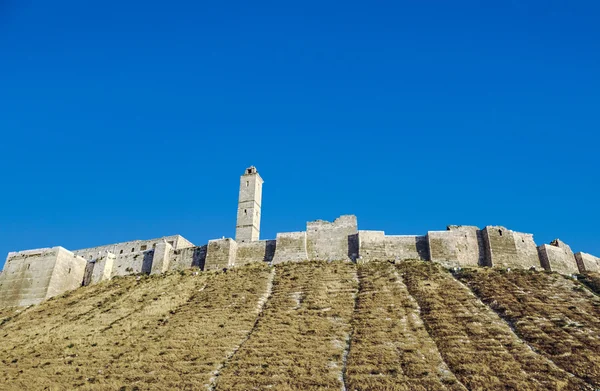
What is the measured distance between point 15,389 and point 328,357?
573 inches

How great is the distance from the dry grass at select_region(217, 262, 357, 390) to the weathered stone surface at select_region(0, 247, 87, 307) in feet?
71.4

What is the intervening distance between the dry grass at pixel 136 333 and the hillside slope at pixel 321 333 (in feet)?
0.36

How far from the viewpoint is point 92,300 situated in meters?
41.1

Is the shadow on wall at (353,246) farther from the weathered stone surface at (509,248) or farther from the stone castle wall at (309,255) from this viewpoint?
the weathered stone surface at (509,248)

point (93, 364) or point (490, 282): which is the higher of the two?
point (490, 282)

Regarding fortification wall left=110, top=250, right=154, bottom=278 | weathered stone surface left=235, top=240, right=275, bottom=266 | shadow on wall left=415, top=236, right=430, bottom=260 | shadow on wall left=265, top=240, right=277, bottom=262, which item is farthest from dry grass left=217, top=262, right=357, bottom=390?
fortification wall left=110, top=250, right=154, bottom=278

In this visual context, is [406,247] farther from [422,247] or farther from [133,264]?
[133,264]

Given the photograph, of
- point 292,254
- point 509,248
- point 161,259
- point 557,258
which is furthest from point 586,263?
point 161,259

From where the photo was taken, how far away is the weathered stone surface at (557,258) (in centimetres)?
4116

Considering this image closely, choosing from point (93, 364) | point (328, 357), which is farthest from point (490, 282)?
point (93, 364)

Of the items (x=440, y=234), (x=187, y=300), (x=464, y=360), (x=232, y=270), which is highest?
(x=440, y=234)

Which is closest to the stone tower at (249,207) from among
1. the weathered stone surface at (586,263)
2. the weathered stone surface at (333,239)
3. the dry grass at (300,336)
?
the weathered stone surface at (333,239)

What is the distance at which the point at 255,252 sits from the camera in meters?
46.1

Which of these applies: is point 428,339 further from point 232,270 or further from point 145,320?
point 232,270
